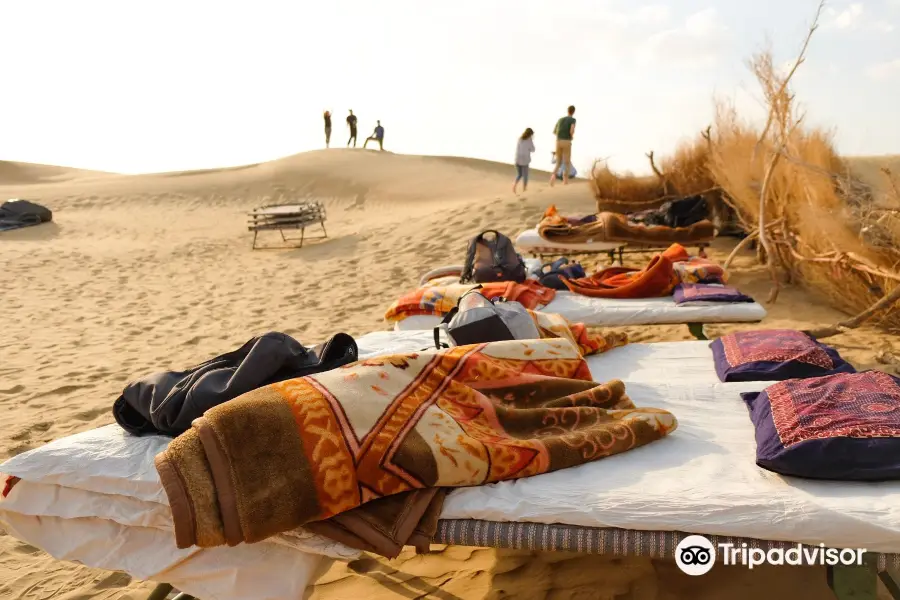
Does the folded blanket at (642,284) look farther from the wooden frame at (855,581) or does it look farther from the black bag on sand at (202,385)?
the wooden frame at (855,581)

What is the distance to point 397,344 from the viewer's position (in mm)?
3666

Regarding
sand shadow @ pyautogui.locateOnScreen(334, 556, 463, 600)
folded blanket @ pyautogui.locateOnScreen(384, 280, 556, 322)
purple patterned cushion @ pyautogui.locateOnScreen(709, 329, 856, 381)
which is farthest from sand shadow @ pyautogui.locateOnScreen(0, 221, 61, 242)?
purple patterned cushion @ pyautogui.locateOnScreen(709, 329, 856, 381)

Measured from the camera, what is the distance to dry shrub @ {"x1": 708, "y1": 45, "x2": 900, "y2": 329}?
510cm

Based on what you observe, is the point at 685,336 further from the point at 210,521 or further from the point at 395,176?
the point at 395,176

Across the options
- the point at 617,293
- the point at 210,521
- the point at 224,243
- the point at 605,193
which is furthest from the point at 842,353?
the point at 224,243

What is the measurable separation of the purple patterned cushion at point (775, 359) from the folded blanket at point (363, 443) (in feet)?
2.65

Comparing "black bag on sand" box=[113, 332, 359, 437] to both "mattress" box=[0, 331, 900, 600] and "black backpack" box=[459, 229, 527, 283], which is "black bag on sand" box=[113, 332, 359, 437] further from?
"black backpack" box=[459, 229, 527, 283]

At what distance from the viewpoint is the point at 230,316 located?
6.94 metres

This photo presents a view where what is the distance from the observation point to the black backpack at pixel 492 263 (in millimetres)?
5398

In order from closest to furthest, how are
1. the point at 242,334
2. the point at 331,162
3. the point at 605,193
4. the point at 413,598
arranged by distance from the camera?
1. the point at 413,598
2. the point at 242,334
3. the point at 605,193
4. the point at 331,162

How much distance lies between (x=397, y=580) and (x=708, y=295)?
3026 mm

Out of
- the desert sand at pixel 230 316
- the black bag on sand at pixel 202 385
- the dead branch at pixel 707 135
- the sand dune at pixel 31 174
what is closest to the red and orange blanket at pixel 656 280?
the desert sand at pixel 230 316

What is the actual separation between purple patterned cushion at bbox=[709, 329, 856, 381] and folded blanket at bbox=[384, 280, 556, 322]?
161cm

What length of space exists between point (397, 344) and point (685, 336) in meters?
2.89
